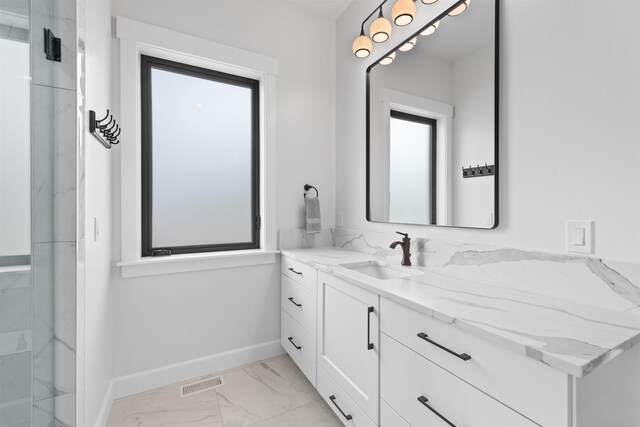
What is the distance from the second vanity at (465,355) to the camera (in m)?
0.70

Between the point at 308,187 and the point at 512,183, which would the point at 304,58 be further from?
the point at 512,183

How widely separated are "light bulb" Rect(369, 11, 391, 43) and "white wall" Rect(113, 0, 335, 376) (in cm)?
73

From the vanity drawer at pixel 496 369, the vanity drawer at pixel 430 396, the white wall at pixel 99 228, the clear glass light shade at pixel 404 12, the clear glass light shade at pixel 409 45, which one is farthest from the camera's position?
the clear glass light shade at pixel 409 45

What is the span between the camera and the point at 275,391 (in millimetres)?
1867

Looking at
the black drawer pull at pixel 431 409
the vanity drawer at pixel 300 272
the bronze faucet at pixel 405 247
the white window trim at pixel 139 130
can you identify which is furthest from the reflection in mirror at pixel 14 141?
the bronze faucet at pixel 405 247

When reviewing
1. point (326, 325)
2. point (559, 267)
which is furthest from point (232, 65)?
point (559, 267)

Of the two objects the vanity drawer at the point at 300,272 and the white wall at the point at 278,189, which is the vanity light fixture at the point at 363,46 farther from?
the vanity drawer at the point at 300,272

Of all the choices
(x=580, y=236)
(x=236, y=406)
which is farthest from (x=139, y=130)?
(x=580, y=236)

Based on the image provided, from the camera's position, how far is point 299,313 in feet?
6.43

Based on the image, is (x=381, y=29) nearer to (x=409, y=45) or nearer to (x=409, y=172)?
(x=409, y=45)

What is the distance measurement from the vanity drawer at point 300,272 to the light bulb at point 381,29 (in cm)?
154

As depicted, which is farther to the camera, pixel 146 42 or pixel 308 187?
pixel 308 187

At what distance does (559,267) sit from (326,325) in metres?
1.11

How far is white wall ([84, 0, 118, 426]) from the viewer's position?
125 cm
